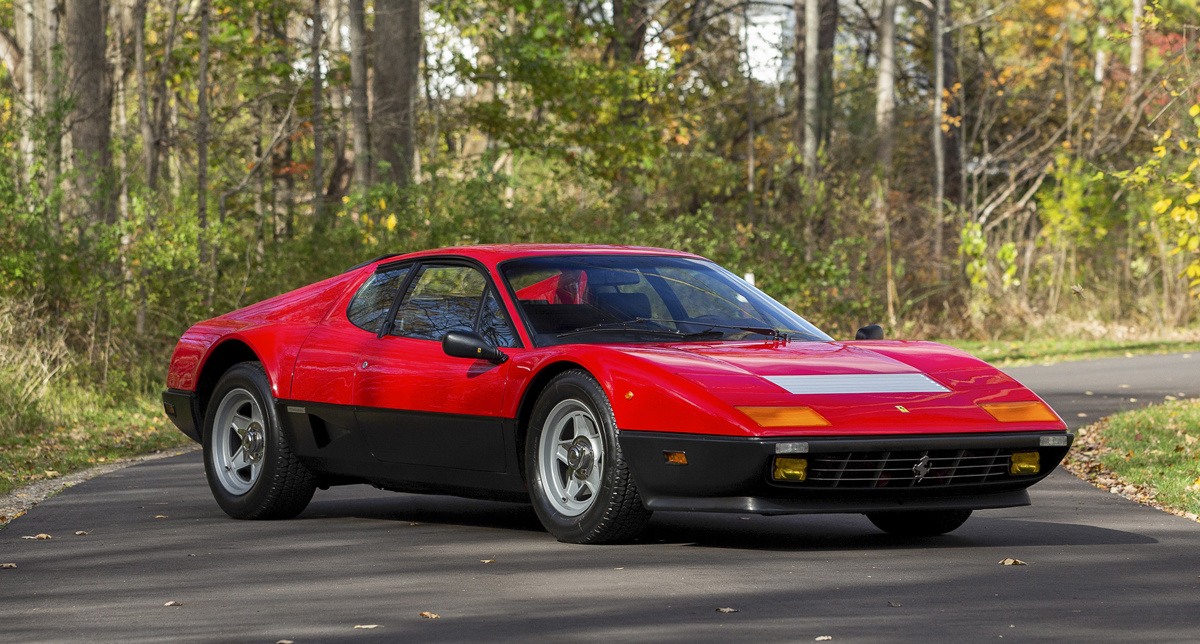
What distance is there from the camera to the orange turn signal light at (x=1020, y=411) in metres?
6.62

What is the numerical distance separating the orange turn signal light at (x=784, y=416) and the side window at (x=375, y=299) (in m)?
2.48

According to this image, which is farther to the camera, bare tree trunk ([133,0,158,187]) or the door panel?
bare tree trunk ([133,0,158,187])

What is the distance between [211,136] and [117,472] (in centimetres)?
1105

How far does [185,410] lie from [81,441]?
443 centimetres

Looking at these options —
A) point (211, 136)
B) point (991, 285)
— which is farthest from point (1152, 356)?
point (211, 136)

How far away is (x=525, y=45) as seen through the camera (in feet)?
80.1

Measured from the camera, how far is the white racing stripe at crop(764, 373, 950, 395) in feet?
21.2

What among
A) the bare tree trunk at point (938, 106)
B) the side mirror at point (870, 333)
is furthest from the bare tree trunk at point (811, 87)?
the side mirror at point (870, 333)

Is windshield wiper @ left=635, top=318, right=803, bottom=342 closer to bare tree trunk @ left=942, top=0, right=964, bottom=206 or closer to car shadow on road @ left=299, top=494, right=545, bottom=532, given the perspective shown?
car shadow on road @ left=299, top=494, right=545, bottom=532

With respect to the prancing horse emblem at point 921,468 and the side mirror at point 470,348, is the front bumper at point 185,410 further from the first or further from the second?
the prancing horse emblem at point 921,468

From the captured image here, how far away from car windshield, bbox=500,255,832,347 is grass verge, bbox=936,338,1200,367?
46.1 ft

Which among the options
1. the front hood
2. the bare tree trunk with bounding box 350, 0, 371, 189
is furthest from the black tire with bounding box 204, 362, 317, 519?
the bare tree trunk with bounding box 350, 0, 371, 189

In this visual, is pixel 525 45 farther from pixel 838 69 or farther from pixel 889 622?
pixel 838 69

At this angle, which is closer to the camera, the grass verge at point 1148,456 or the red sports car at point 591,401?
the red sports car at point 591,401
